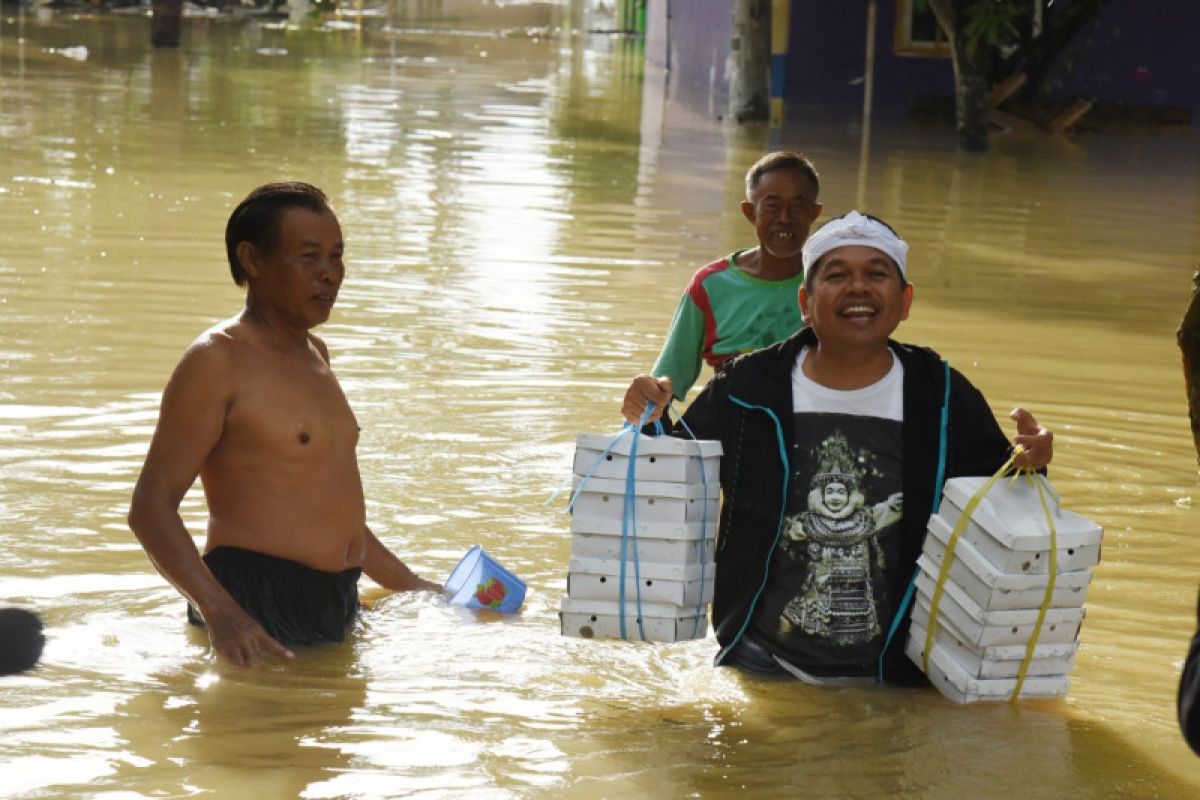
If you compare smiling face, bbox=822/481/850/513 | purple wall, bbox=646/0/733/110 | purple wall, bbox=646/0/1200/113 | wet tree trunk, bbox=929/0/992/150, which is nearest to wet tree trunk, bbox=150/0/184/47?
purple wall, bbox=646/0/733/110

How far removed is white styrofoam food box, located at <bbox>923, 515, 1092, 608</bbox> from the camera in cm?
409

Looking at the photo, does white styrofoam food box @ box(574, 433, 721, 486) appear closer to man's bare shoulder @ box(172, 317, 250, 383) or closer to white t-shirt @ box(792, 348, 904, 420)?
white t-shirt @ box(792, 348, 904, 420)

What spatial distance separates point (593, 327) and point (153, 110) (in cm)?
1188

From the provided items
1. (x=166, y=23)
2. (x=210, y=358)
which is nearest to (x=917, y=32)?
(x=166, y=23)

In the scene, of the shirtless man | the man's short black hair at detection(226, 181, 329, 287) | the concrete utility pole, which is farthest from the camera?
the concrete utility pole

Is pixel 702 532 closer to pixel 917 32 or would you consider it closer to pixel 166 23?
pixel 917 32

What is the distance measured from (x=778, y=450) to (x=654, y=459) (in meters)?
0.30

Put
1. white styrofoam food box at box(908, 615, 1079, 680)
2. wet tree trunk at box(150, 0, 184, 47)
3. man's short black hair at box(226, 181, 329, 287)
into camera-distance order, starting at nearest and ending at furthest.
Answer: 1. white styrofoam food box at box(908, 615, 1079, 680)
2. man's short black hair at box(226, 181, 329, 287)
3. wet tree trunk at box(150, 0, 184, 47)

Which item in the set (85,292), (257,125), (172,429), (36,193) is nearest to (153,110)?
(257,125)

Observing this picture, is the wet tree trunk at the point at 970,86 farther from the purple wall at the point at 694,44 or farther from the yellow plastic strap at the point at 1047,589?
the yellow plastic strap at the point at 1047,589

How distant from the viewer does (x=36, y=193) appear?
13.4m

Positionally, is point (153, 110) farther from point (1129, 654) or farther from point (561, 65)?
point (1129, 654)

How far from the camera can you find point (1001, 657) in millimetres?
4207

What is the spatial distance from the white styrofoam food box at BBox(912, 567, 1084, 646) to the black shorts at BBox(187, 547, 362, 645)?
160cm
